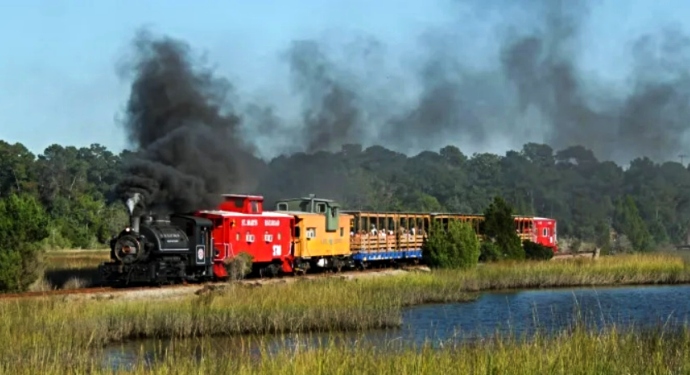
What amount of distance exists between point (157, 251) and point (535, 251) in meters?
33.7

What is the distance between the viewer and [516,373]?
1302 cm

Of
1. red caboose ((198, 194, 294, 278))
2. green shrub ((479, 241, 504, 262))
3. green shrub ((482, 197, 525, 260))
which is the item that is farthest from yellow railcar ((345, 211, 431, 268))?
red caboose ((198, 194, 294, 278))

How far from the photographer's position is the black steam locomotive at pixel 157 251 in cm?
2972

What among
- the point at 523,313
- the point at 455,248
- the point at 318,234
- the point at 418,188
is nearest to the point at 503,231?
the point at 455,248

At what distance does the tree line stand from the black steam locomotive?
2422 millimetres

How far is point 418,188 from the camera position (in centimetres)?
13575

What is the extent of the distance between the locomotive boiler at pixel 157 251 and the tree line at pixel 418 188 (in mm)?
2445

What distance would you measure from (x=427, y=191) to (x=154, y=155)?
341ft

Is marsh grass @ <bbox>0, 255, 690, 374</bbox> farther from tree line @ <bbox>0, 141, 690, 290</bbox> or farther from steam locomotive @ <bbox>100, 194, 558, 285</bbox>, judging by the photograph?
tree line @ <bbox>0, 141, 690, 290</bbox>

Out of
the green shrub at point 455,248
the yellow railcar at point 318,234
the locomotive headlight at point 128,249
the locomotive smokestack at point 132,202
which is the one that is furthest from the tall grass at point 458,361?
the green shrub at point 455,248

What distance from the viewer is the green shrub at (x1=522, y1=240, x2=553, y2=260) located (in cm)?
5826

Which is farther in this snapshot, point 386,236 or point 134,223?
point 386,236

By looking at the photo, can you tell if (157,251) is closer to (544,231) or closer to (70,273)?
(70,273)

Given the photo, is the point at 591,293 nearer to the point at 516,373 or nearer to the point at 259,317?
the point at 259,317
